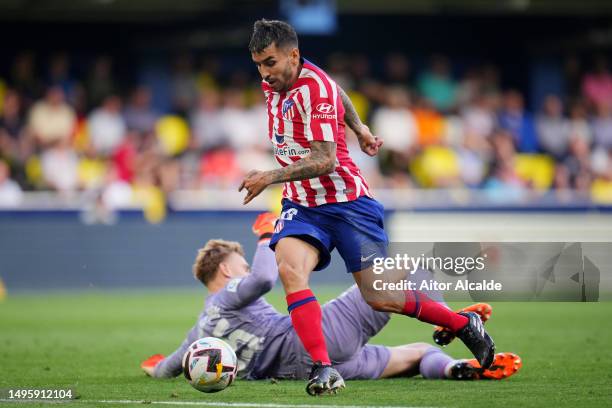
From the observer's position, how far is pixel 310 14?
17469mm

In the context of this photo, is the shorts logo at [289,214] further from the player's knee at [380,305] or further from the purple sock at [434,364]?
the purple sock at [434,364]

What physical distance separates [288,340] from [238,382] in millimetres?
405

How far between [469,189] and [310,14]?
414 cm

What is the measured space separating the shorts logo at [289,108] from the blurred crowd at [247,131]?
10.4 metres

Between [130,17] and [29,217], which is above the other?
[130,17]

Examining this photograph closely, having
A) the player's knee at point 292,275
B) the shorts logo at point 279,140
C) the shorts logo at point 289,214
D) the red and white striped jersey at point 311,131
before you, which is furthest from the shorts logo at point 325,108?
the player's knee at point 292,275

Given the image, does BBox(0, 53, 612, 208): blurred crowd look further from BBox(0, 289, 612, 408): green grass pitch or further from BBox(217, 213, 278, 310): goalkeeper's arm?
BBox(217, 213, 278, 310): goalkeeper's arm

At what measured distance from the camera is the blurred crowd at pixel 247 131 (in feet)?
55.7

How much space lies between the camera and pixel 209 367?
19.3ft

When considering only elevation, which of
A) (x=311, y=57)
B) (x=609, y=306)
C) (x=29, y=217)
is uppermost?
(x=311, y=57)

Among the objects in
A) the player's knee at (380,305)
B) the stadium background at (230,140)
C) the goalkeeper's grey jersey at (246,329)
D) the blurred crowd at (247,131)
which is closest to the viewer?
the player's knee at (380,305)

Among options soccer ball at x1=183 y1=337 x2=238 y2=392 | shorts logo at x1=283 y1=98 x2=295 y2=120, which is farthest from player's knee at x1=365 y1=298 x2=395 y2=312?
shorts logo at x1=283 y1=98 x2=295 y2=120

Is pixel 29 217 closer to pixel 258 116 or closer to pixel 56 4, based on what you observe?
pixel 258 116

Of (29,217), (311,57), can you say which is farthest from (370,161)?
(29,217)
